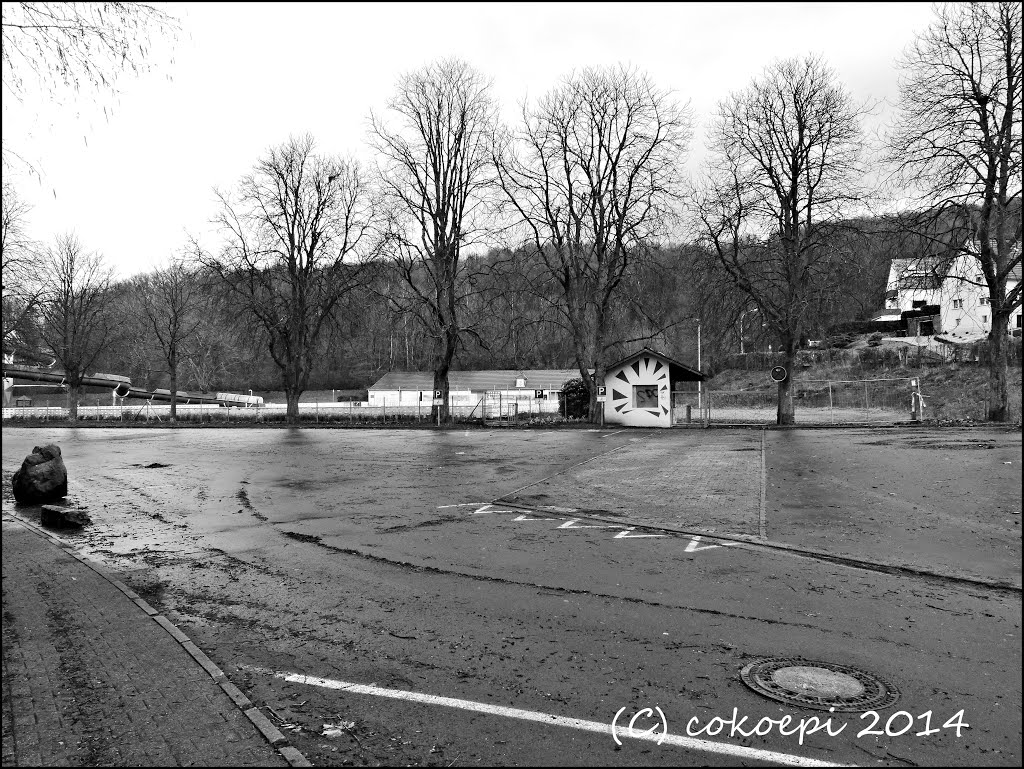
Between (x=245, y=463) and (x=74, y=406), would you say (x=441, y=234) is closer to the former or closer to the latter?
(x=245, y=463)

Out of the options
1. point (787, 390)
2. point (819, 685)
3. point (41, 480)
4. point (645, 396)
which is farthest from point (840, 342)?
point (819, 685)

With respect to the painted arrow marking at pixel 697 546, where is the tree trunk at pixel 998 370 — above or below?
above

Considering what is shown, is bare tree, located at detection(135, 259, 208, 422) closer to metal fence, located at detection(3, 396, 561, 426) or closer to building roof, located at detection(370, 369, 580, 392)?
metal fence, located at detection(3, 396, 561, 426)

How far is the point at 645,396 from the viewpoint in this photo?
35.0 meters

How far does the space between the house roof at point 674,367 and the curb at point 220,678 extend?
93.0ft

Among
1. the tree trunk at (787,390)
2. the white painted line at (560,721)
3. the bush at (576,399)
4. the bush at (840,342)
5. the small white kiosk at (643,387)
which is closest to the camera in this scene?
the white painted line at (560,721)

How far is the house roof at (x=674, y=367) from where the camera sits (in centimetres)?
3406

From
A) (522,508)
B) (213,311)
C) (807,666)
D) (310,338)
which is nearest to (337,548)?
(522,508)

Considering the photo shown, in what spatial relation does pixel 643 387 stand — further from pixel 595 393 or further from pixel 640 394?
pixel 595 393

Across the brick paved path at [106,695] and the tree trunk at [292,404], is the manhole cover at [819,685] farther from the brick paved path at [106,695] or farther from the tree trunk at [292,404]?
the tree trunk at [292,404]

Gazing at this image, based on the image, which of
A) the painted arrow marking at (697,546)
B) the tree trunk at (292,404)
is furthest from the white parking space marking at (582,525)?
the tree trunk at (292,404)

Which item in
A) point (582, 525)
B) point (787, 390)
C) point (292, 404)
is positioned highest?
point (787, 390)

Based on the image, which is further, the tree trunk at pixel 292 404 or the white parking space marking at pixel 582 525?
the tree trunk at pixel 292 404

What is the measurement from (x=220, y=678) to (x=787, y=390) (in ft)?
101
